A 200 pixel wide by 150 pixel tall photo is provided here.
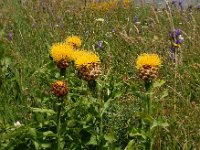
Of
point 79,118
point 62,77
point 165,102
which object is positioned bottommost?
point 165,102

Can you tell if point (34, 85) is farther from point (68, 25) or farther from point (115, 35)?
point (68, 25)

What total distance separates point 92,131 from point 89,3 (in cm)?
450


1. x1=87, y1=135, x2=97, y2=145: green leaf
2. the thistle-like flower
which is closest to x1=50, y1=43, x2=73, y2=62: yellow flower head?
the thistle-like flower

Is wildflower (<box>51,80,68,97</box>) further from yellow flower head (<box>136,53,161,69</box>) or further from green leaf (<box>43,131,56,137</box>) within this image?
yellow flower head (<box>136,53,161,69</box>)

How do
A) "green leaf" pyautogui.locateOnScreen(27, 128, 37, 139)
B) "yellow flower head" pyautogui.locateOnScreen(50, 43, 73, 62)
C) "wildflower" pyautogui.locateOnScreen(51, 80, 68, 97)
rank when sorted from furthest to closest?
"yellow flower head" pyautogui.locateOnScreen(50, 43, 73, 62) < "green leaf" pyautogui.locateOnScreen(27, 128, 37, 139) < "wildflower" pyautogui.locateOnScreen(51, 80, 68, 97)

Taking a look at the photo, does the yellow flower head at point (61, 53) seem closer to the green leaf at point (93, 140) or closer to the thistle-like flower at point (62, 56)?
the thistle-like flower at point (62, 56)

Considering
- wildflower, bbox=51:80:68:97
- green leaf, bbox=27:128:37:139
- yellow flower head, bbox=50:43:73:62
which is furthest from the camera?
yellow flower head, bbox=50:43:73:62

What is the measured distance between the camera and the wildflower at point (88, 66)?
1848 millimetres

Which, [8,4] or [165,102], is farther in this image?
[8,4]

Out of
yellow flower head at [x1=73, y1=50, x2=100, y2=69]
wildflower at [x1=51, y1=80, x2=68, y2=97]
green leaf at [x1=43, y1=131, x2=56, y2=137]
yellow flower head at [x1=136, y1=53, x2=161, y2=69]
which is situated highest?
yellow flower head at [x1=73, y1=50, x2=100, y2=69]

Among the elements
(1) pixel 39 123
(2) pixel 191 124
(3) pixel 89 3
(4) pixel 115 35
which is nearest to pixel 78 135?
(1) pixel 39 123

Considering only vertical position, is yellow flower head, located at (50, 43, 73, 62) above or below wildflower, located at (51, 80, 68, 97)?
above

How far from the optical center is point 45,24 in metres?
4.57

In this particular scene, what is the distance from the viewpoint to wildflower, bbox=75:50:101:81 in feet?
6.06
